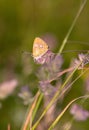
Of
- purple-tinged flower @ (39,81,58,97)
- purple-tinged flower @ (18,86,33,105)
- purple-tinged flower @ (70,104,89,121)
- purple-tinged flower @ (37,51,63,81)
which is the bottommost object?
purple-tinged flower @ (70,104,89,121)

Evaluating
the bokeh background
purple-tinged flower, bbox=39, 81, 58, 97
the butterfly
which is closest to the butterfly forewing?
the butterfly

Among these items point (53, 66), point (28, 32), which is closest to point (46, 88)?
point (53, 66)

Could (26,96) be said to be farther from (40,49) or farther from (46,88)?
(40,49)

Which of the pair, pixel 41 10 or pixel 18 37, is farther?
pixel 41 10

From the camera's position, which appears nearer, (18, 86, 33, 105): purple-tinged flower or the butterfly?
the butterfly

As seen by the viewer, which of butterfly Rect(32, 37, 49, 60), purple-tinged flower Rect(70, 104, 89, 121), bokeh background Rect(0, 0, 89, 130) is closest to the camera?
butterfly Rect(32, 37, 49, 60)

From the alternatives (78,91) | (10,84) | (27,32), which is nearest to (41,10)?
(27,32)

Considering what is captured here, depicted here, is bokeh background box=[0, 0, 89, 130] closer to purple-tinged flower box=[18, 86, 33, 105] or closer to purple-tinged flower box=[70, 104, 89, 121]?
purple-tinged flower box=[18, 86, 33, 105]

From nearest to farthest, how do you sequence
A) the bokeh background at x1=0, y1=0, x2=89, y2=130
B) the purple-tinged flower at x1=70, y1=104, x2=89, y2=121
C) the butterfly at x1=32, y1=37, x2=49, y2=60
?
the butterfly at x1=32, y1=37, x2=49, y2=60 < the purple-tinged flower at x1=70, y1=104, x2=89, y2=121 < the bokeh background at x1=0, y1=0, x2=89, y2=130

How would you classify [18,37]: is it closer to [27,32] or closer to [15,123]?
[27,32]
